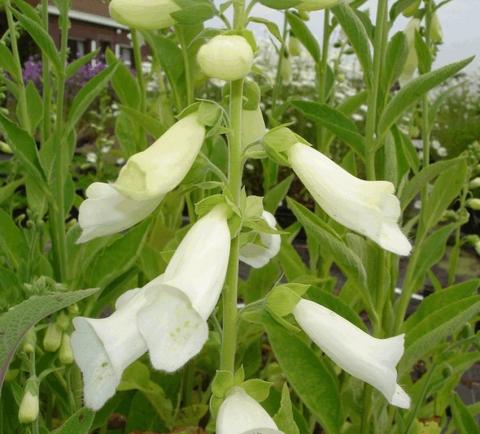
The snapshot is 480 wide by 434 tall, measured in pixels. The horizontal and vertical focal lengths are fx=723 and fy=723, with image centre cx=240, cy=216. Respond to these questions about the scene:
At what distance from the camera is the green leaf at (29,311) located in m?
0.52

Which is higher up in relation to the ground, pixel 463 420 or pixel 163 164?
pixel 163 164

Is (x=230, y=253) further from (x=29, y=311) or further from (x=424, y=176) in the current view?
Result: (x=424, y=176)

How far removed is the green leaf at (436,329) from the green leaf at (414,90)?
27cm

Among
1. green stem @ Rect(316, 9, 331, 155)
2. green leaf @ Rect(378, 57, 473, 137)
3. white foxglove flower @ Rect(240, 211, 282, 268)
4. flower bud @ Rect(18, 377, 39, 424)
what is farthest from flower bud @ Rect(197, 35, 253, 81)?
green stem @ Rect(316, 9, 331, 155)

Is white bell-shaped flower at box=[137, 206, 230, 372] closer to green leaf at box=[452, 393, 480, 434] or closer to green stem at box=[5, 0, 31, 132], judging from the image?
green leaf at box=[452, 393, 480, 434]

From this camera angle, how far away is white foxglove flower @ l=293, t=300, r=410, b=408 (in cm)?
66

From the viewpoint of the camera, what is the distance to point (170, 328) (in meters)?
0.57

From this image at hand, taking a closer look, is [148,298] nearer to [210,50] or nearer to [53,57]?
[210,50]

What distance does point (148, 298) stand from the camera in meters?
→ 0.60

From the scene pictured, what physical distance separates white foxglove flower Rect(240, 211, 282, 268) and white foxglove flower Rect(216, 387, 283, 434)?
0.15m

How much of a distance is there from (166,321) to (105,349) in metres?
0.08

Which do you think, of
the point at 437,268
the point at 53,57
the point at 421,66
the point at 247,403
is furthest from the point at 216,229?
the point at 437,268

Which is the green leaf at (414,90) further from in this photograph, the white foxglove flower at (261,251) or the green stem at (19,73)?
the green stem at (19,73)

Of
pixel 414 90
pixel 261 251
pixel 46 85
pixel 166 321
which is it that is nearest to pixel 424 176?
pixel 414 90
